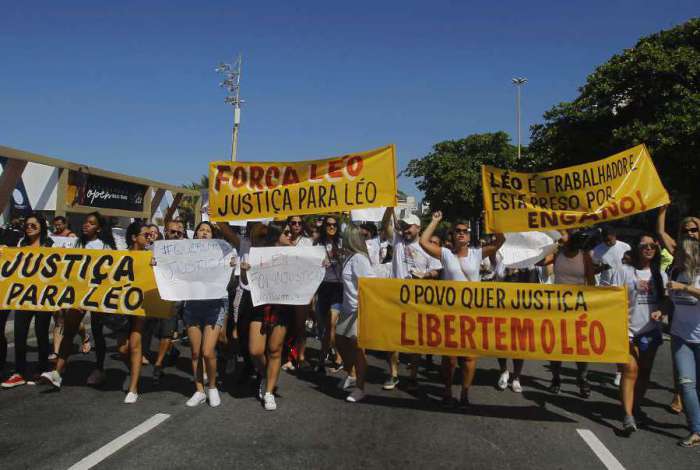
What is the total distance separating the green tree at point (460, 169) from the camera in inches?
2048

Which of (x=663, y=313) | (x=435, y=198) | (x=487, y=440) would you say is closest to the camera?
(x=487, y=440)

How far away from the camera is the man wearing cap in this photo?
6453 mm

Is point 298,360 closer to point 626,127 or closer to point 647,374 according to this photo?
point 647,374

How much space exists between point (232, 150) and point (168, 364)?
81.2ft

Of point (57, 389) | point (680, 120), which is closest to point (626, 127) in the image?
point (680, 120)

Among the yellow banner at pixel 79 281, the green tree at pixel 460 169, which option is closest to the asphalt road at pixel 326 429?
the yellow banner at pixel 79 281

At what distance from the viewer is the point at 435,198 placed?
5391 centimetres

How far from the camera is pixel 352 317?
19.2 feet

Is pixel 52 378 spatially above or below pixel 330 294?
below

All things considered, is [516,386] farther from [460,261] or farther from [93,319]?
[93,319]

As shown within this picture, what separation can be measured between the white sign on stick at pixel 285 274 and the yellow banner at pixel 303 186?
45 centimetres

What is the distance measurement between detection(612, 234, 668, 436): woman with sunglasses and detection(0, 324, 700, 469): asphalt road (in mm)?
416

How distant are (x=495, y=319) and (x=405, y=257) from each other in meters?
1.68

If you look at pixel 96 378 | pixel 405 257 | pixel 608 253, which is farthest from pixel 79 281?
pixel 608 253
